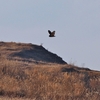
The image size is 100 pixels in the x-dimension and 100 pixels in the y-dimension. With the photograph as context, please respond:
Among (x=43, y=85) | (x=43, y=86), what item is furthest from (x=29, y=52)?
(x=43, y=86)

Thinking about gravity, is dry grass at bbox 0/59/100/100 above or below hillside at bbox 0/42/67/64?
below

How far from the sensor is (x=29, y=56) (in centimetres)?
3488

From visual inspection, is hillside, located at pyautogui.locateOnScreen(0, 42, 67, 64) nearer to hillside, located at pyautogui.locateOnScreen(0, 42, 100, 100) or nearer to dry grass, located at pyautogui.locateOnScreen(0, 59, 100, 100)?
hillside, located at pyautogui.locateOnScreen(0, 42, 100, 100)

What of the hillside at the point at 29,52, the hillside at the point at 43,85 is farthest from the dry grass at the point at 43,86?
the hillside at the point at 29,52

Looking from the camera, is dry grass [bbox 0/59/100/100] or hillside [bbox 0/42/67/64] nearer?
dry grass [bbox 0/59/100/100]

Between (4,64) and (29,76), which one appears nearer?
(29,76)

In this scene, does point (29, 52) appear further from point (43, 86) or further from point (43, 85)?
point (43, 86)

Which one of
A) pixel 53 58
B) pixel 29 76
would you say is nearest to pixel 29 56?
pixel 53 58

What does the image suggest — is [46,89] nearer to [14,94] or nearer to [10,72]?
[14,94]

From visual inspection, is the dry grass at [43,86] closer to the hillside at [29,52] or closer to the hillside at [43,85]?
the hillside at [43,85]

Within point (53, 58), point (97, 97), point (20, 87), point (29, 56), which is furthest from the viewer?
point (53, 58)

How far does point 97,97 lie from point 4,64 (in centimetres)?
758

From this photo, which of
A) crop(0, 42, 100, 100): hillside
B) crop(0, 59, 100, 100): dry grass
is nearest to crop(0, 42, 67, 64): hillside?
crop(0, 42, 100, 100): hillside

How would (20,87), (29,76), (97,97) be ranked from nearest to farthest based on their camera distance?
1. (97,97)
2. (20,87)
3. (29,76)
